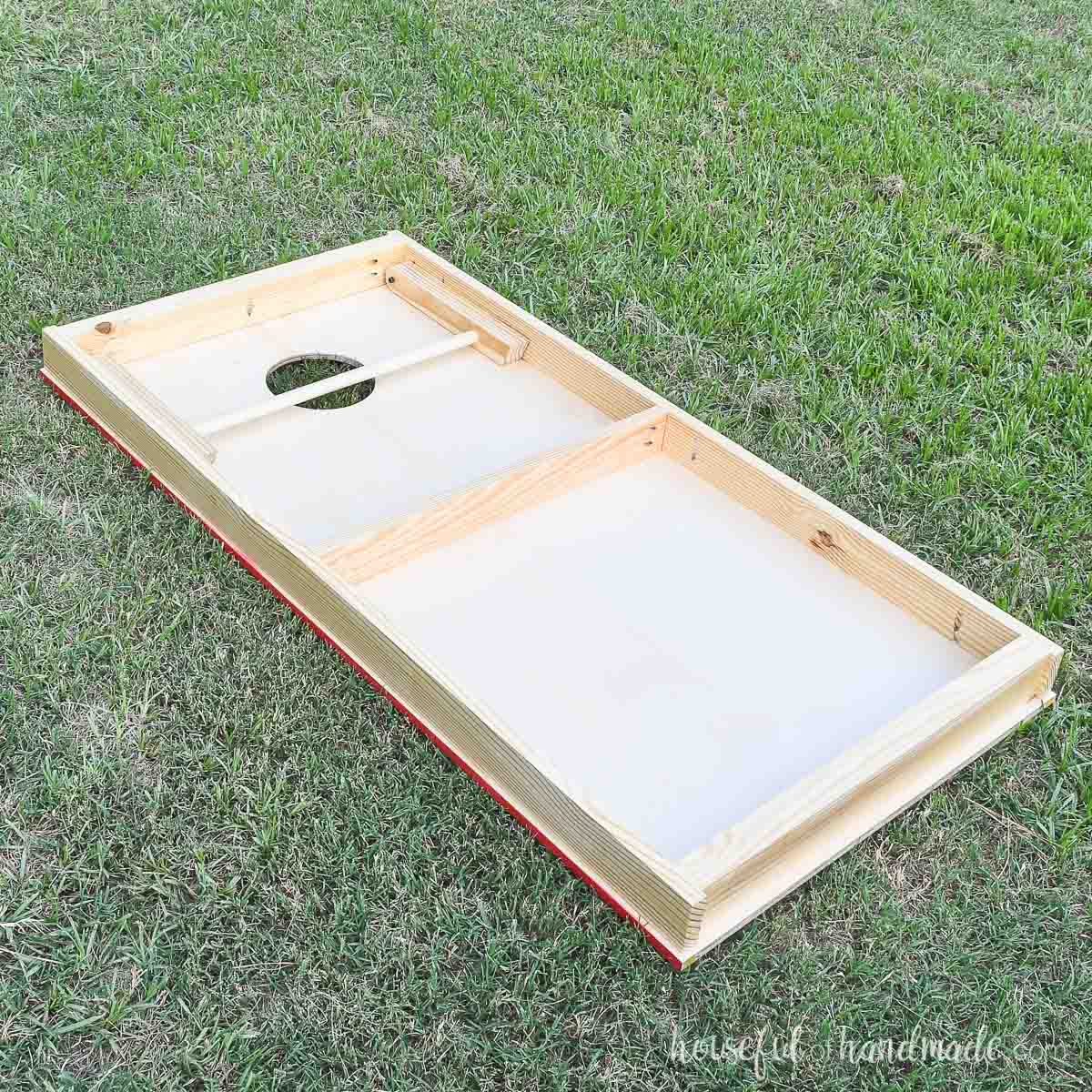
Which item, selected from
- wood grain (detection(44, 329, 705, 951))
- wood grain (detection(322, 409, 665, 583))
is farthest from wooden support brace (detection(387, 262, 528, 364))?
wood grain (detection(44, 329, 705, 951))

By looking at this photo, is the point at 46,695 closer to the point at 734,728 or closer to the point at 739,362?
the point at 734,728

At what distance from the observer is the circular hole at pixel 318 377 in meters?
3.79

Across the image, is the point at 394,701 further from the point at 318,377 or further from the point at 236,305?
the point at 236,305

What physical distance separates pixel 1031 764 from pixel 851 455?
46.9 inches

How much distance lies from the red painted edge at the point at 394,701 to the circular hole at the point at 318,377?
1.83ft

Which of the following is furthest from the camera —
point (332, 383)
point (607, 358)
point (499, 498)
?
point (607, 358)

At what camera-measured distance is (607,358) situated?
404cm

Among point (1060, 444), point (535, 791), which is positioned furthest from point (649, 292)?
point (535, 791)

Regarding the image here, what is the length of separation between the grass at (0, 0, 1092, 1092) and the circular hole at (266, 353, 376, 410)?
0.64 metres

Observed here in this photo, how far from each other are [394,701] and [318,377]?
145 centimetres

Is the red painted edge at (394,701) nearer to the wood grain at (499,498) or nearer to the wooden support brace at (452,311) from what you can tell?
the wood grain at (499,498)

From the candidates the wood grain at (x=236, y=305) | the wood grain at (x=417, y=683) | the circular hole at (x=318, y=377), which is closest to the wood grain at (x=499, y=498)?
the wood grain at (x=417, y=683)

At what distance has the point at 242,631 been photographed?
286cm

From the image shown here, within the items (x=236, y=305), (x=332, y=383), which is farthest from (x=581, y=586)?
(x=236, y=305)
